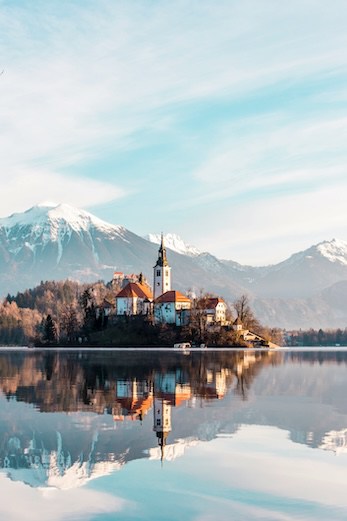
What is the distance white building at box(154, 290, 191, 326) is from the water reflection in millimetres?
128231

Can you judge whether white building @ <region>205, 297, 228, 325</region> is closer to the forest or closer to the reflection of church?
the forest

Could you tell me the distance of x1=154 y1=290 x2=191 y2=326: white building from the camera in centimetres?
18744

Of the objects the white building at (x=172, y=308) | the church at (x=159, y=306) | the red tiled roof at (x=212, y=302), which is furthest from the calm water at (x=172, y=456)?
the church at (x=159, y=306)

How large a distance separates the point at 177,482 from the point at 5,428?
461 inches

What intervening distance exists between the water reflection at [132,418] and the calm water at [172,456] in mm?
58

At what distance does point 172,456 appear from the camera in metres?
25.8

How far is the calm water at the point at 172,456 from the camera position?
64.3 feet

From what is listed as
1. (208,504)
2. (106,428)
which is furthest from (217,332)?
(208,504)

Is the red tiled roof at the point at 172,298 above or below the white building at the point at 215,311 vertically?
above

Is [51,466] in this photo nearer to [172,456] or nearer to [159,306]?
[172,456]

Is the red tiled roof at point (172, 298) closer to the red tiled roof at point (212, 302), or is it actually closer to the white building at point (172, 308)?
the white building at point (172, 308)

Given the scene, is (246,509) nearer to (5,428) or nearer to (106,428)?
(106,428)

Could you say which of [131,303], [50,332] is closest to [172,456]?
[50,332]

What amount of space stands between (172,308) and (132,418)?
156 m
